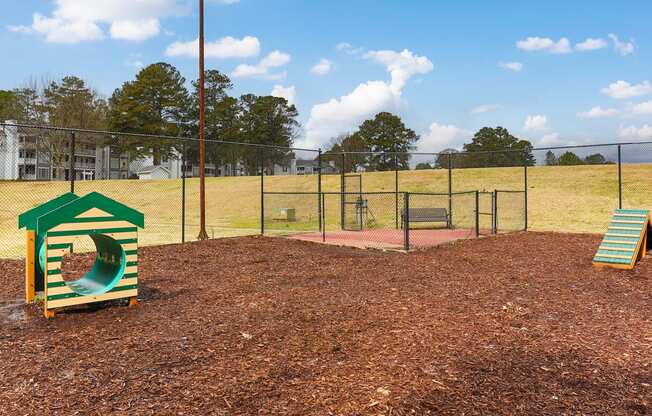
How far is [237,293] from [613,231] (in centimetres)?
752

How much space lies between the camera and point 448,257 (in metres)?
9.59

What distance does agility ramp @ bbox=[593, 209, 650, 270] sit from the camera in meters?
8.55

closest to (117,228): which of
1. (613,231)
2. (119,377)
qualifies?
(119,377)

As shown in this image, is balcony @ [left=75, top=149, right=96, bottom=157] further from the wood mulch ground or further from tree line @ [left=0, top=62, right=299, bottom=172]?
the wood mulch ground

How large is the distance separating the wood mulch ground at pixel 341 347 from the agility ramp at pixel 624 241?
2.72 feet

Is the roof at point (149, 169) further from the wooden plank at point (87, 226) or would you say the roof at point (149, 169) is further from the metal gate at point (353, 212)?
the wooden plank at point (87, 226)

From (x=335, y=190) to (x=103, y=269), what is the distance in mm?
23520

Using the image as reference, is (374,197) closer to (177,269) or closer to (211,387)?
(177,269)

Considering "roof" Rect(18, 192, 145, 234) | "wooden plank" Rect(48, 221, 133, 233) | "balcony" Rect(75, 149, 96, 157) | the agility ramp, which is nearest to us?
"roof" Rect(18, 192, 145, 234)

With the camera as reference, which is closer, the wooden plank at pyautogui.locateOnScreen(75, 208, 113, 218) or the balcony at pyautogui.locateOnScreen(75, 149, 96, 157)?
the wooden plank at pyautogui.locateOnScreen(75, 208, 113, 218)

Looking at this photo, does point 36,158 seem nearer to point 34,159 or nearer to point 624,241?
point 34,159

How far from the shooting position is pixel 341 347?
4156mm

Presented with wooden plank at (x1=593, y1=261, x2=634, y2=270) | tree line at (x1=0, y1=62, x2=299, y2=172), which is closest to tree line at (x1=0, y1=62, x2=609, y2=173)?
tree line at (x1=0, y1=62, x2=299, y2=172)

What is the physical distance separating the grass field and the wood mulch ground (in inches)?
338
